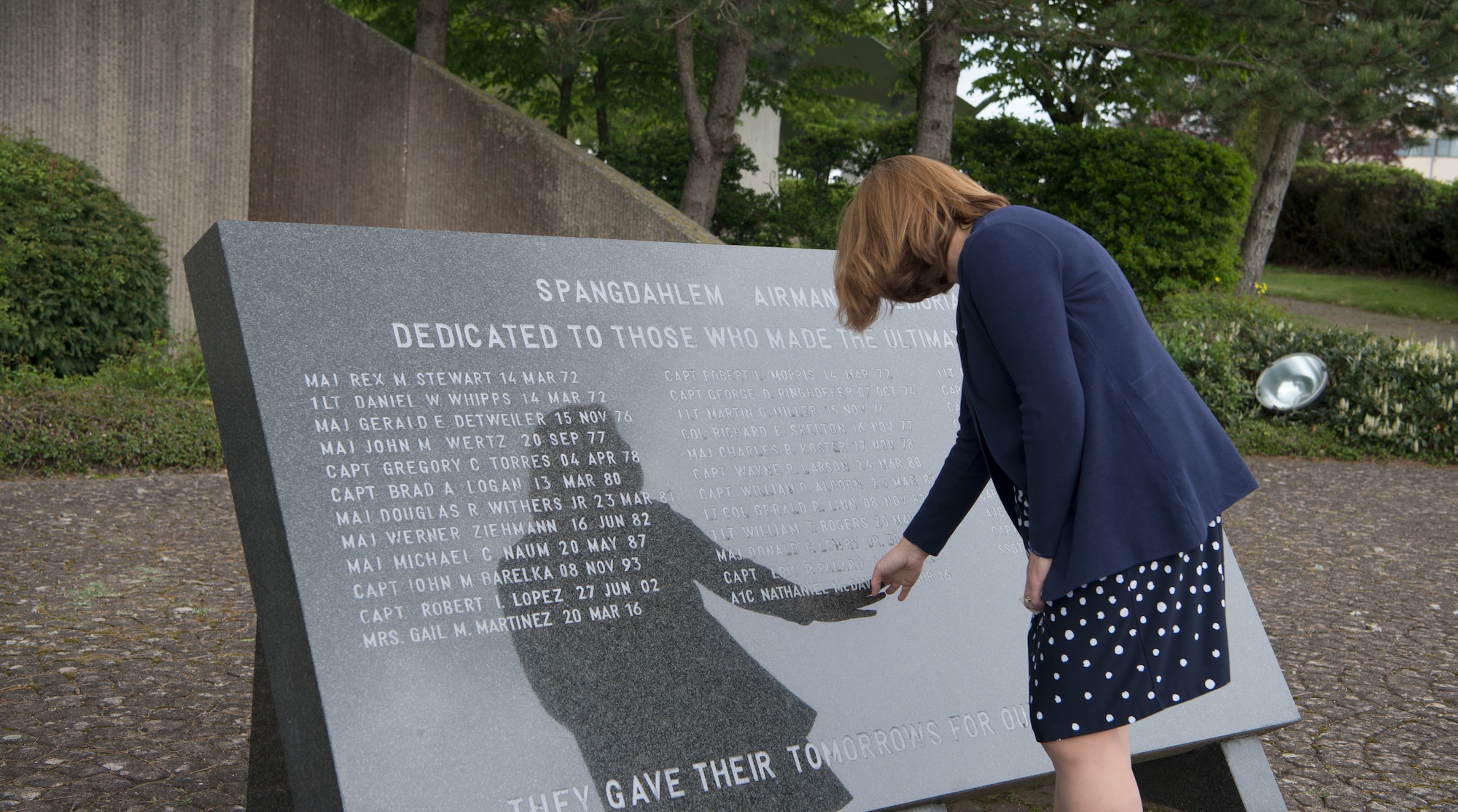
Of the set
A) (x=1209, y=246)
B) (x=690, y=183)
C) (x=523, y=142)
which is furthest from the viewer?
(x=1209, y=246)

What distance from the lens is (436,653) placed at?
2.17 metres

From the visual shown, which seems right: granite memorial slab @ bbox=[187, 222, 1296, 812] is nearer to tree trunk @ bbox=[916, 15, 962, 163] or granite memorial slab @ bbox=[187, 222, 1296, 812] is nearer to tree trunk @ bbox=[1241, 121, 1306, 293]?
tree trunk @ bbox=[916, 15, 962, 163]

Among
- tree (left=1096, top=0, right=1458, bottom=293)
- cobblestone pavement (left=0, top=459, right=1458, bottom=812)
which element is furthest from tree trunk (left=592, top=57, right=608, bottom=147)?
cobblestone pavement (left=0, top=459, right=1458, bottom=812)

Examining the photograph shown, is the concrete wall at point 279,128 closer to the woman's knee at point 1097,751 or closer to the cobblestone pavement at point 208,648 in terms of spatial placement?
the cobblestone pavement at point 208,648

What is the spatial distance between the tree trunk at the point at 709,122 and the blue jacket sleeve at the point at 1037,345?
9337mm

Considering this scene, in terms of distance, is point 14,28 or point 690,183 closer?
point 14,28

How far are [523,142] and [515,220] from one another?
75cm

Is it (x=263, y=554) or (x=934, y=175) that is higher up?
(x=934, y=175)

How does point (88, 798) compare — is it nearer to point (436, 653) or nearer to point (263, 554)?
point (263, 554)

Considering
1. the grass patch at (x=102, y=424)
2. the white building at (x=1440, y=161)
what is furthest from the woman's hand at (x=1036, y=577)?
the white building at (x=1440, y=161)

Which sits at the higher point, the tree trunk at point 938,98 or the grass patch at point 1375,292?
the tree trunk at point 938,98

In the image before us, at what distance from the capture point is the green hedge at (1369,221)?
22516mm

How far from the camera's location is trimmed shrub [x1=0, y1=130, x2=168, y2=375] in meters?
7.47

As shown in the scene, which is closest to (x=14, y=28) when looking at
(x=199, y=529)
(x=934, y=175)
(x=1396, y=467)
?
(x=199, y=529)
